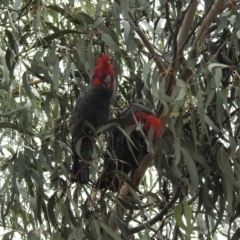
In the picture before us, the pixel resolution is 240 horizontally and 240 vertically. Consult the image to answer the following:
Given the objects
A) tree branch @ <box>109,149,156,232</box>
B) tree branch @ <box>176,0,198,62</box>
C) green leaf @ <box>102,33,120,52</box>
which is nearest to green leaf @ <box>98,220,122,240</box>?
tree branch @ <box>109,149,156,232</box>

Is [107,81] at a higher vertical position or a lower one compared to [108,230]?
higher

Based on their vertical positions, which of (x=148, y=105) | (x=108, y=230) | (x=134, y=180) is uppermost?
(x=148, y=105)

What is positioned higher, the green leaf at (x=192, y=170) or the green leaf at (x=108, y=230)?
the green leaf at (x=192, y=170)

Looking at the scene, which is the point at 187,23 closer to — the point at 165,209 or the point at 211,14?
the point at 211,14

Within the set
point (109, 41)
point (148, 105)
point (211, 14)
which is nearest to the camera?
point (109, 41)

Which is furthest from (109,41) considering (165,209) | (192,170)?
(165,209)

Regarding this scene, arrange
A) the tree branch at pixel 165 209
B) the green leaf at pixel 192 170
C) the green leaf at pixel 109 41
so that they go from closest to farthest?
1. the green leaf at pixel 192 170
2. the green leaf at pixel 109 41
3. the tree branch at pixel 165 209

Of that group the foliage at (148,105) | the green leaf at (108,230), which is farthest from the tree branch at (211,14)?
the green leaf at (108,230)

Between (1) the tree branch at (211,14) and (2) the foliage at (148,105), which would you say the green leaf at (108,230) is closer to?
(2) the foliage at (148,105)

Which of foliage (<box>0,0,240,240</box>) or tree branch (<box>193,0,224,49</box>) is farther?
tree branch (<box>193,0,224,49</box>)

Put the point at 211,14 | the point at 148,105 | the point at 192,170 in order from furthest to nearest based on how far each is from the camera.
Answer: the point at 148,105, the point at 211,14, the point at 192,170

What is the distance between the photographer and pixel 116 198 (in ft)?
5.28

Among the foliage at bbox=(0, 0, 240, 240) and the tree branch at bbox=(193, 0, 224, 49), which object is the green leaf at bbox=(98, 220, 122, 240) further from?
the tree branch at bbox=(193, 0, 224, 49)

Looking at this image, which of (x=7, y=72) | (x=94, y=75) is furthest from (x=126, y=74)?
(x=7, y=72)
